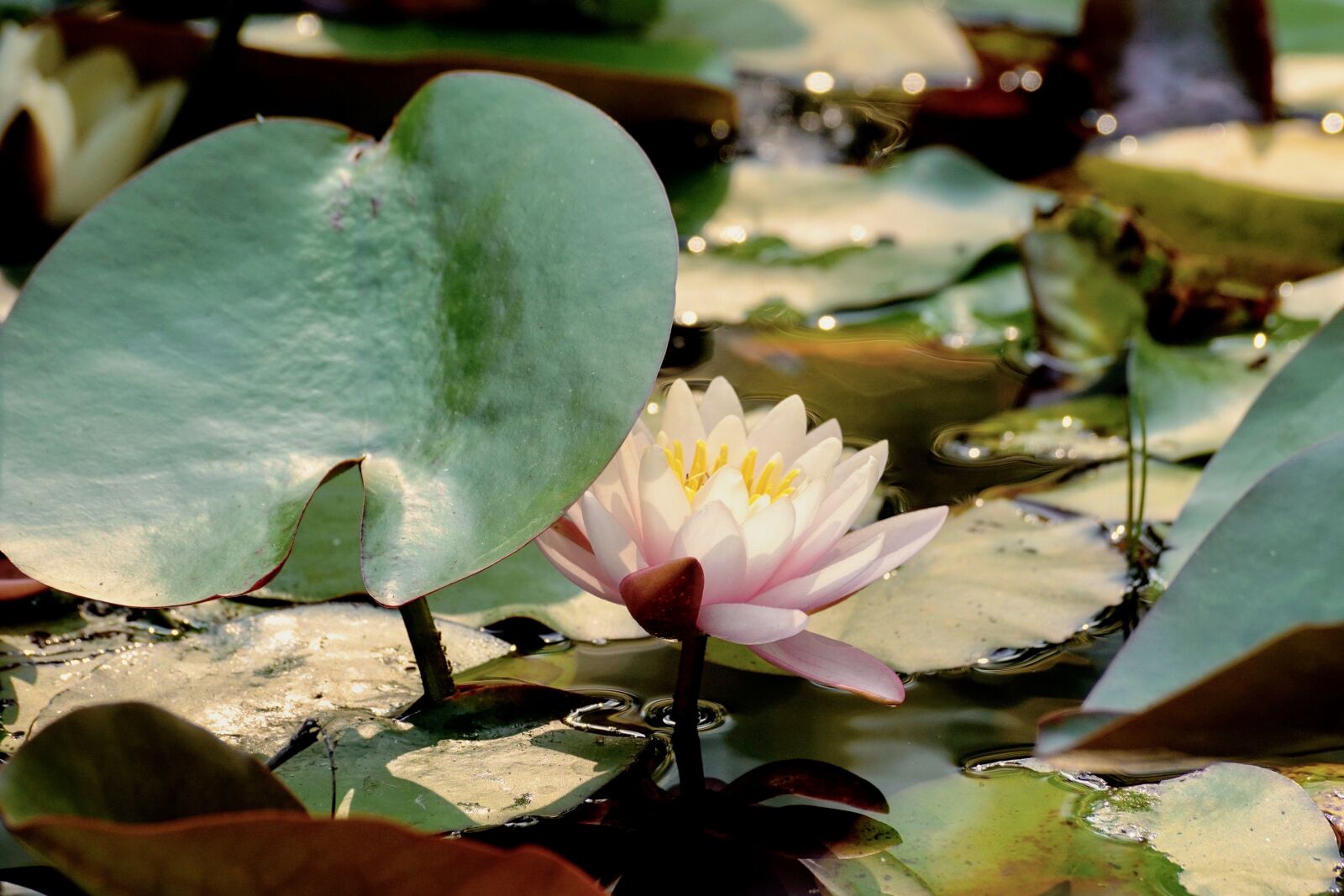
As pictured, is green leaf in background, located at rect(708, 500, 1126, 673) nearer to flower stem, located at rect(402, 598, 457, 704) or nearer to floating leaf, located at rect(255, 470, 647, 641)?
floating leaf, located at rect(255, 470, 647, 641)

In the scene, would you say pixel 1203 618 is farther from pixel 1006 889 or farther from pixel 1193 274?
pixel 1193 274

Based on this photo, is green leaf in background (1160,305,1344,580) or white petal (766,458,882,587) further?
green leaf in background (1160,305,1344,580)

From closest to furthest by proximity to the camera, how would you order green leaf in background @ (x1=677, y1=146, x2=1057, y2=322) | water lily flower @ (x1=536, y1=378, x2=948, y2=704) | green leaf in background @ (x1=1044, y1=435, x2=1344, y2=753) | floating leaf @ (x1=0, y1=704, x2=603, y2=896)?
floating leaf @ (x1=0, y1=704, x2=603, y2=896) → green leaf in background @ (x1=1044, y1=435, x2=1344, y2=753) → water lily flower @ (x1=536, y1=378, x2=948, y2=704) → green leaf in background @ (x1=677, y1=146, x2=1057, y2=322)

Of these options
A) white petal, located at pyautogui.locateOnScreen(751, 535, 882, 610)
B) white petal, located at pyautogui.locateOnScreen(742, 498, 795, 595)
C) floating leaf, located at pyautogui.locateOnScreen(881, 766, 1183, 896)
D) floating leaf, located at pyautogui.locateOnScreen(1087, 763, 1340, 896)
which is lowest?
floating leaf, located at pyautogui.locateOnScreen(881, 766, 1183, 896)

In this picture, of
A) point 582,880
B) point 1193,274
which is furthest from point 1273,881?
point 1193,274

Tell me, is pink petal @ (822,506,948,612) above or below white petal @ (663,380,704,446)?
below

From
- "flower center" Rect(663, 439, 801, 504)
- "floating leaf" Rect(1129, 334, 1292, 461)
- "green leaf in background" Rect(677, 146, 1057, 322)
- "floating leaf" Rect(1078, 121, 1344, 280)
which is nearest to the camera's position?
"flower center" Rect(663, 439, 801, 504)

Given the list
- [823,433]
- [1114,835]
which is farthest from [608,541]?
[1114,835]

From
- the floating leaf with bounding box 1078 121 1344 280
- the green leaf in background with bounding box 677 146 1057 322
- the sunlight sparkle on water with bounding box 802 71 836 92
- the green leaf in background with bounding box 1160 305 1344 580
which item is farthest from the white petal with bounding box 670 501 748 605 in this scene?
the sunlight sparkle on water with bounding box 802 71 836 92
